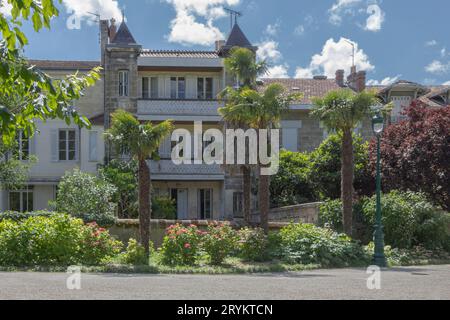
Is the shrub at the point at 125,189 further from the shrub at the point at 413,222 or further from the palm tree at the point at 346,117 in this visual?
the shrub at the point at 413,222

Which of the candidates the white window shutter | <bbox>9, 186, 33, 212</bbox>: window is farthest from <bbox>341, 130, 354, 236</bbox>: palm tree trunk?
<bbox>9, 186, 33, 212</bbox>: window

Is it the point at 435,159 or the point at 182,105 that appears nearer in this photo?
the point at 435,159

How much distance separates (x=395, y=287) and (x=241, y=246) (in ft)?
23.9

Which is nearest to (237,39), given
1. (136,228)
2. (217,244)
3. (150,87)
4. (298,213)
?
(150,87)

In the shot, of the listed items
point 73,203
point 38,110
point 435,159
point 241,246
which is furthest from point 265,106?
point 38,110

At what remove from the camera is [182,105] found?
105 feet

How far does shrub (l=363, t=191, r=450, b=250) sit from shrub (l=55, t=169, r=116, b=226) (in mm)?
9628

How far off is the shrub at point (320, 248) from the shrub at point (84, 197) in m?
6.95

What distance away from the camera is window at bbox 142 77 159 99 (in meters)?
33.4

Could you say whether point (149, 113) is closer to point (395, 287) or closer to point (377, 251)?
point (377, 251)

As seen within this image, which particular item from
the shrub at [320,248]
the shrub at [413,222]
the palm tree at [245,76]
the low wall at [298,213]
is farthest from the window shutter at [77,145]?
the shrub at [413,222]

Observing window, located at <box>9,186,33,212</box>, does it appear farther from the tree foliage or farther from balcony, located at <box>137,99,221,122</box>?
the tree foliage

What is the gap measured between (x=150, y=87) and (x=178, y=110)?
256 centimetres

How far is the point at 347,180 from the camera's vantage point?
2070cm
